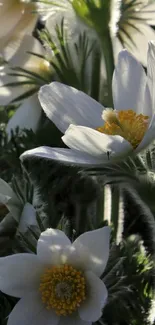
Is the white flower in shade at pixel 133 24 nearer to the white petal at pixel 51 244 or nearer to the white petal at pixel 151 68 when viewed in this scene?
the white petal at pixel 151 68

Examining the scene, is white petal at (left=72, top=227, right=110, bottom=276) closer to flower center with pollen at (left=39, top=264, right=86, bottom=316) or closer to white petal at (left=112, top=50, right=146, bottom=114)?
flower center with pollen at (left=39, top=264, right=86, bottom=316)

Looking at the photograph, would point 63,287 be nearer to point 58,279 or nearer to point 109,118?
point 58,279

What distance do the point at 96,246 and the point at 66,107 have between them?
0.14 meters

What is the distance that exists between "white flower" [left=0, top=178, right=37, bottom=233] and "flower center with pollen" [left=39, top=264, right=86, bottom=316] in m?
0.05

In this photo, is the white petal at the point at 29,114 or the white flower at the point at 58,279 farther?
the white petal at the point at 29,114

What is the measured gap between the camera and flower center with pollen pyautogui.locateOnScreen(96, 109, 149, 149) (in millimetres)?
559

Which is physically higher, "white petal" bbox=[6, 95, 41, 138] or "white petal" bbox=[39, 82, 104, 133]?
"white petal" bbox=[39, 82, 104, 133]

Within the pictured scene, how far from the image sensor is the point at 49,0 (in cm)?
68

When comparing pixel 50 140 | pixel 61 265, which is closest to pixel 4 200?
pixel 61 265

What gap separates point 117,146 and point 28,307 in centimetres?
16

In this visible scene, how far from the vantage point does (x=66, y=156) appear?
0.53 meters

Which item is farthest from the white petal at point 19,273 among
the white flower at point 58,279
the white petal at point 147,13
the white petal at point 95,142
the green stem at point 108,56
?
the white petal at point 147,13

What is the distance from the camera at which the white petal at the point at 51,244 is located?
20.7 inches

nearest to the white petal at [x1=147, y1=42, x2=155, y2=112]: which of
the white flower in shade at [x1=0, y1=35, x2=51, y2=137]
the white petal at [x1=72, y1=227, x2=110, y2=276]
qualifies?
the white petal at [x1=72, y1=227, x2=110, y2=276]
